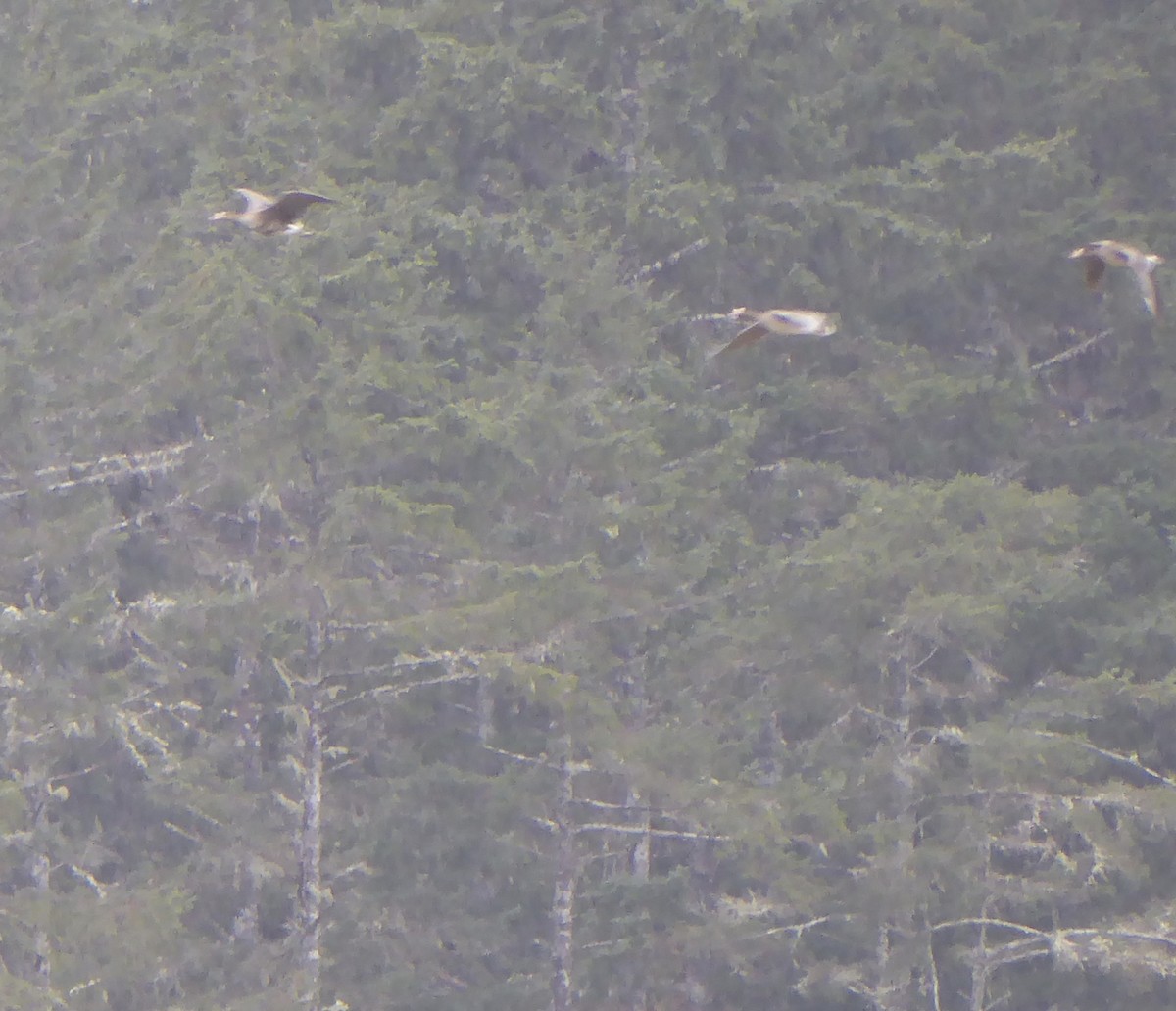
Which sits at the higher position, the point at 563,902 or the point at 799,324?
the point at 799,324

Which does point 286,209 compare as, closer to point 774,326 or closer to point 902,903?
point 774,326

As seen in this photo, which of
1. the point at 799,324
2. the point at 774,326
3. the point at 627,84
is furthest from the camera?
the point at 627,84

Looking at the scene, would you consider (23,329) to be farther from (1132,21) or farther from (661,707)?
(1132,21)

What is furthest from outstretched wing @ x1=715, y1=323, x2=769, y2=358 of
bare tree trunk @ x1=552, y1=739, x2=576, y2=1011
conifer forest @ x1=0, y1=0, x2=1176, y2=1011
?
bare tree trunk @ x1=552, y1=739, x2=576, y2=1011

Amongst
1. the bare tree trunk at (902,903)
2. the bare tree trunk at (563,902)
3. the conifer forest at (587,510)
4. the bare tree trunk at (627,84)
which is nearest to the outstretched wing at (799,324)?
the conifer forest at (587,510)

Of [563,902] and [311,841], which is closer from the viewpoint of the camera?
[311,841]

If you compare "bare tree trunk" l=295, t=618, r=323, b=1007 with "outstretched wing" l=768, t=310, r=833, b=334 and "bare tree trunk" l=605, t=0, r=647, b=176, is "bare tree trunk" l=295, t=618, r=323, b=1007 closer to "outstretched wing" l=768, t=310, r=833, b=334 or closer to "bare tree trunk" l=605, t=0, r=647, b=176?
"bare tree trunk" l=605, t=0, r=647, b=176

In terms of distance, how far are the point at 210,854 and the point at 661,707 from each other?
3.28m

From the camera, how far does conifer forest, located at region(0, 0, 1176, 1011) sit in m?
11.8

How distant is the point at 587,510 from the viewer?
12117 millimetres

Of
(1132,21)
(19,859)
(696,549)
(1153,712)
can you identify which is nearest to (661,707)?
(696,549)

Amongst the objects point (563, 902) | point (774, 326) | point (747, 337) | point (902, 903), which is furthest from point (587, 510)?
point (747, 337)

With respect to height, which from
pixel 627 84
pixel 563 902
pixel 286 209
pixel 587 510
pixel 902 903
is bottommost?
pixel 563 902

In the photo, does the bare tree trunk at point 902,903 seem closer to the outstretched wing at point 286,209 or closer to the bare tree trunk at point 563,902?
the bare tree trunk at point 563,902
